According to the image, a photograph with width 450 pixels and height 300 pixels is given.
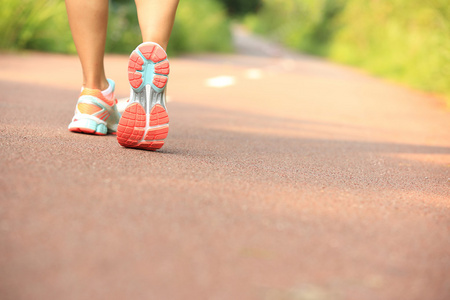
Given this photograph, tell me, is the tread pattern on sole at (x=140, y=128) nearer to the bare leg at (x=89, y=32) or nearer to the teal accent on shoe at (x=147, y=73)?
the teal accent on shoe at (x=147, y=73)

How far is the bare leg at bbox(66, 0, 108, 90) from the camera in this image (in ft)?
9.93

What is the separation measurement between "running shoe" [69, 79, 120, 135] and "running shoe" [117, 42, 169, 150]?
481 mm

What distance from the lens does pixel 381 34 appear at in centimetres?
1955

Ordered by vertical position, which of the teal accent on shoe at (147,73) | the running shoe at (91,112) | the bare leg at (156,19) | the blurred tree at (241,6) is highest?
the blurred tree at (241,6)

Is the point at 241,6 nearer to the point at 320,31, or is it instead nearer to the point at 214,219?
the point at 320,31

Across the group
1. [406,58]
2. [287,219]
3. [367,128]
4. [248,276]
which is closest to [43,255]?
[248,276]

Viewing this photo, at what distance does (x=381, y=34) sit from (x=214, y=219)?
19.1m

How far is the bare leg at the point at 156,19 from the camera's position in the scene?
270 cm

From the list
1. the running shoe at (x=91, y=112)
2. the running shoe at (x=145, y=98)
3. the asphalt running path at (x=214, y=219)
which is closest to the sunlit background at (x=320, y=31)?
the asphalt running path at (x=214, y=219)

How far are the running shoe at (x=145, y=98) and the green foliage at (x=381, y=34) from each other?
501cm

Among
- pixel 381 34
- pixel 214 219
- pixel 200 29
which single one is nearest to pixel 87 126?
pixel 214 219

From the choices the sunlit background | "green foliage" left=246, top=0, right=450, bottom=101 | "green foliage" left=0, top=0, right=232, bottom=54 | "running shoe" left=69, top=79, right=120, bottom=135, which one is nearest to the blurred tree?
the sunlit background

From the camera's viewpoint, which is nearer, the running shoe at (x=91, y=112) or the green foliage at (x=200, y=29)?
the running shoe at (x=91, y=112)

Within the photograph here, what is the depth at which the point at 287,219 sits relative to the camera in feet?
5.79
